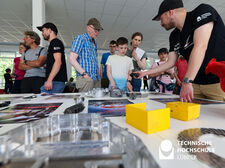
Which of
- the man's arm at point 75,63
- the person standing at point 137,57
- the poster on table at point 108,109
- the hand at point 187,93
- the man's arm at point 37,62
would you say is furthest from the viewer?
the person standing at point 137,57

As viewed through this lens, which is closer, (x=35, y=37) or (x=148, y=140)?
(x=148, y=140)

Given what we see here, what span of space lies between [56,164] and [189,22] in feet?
3.26

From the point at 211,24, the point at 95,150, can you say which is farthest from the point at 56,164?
the point at 211,24

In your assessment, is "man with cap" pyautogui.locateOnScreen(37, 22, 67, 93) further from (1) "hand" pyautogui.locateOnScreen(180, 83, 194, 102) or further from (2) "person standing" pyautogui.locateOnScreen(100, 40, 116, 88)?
(1) "hand" pyautogui.locateOnScreen(180, 83, 194, 102)

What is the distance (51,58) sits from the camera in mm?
1240

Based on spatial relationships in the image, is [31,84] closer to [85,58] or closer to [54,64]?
[54,64]

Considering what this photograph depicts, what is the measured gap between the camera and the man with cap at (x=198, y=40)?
2.22 ft

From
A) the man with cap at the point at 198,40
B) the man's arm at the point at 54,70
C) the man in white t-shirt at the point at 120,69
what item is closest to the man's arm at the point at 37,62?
the man's arm at the point at 54,70

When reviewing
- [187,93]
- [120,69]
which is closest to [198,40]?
[187,93]

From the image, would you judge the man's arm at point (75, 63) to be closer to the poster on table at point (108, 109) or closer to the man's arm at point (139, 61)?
the poster on table at point (108, 109)

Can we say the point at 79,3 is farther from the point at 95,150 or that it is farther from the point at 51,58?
the point at 95,150

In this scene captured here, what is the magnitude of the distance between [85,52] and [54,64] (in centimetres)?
31

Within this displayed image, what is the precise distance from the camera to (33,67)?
4.36 feet

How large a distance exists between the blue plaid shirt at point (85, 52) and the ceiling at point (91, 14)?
78.6 inches
